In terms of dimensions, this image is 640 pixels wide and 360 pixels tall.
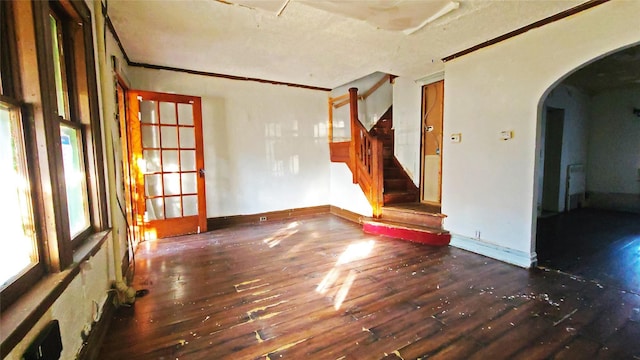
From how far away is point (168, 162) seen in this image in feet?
14.6

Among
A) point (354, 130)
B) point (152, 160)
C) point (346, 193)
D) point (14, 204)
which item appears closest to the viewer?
point (14, 204)

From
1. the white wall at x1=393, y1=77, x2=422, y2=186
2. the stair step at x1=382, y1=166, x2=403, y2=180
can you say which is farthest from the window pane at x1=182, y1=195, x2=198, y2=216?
the white wall at x1=393, y1=77, x2=422, y2=186

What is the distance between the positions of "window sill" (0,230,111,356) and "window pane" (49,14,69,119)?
3.49ft

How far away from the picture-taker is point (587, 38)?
2.56 m

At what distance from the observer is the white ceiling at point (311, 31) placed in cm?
251

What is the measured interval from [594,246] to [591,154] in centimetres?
384

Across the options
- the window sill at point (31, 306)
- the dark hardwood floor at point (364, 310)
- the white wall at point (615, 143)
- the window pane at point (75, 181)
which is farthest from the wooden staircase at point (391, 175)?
the white wall at point (615, 143)

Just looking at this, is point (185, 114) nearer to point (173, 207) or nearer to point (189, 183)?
point (189, 183)

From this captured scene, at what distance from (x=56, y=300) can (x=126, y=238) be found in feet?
6.70

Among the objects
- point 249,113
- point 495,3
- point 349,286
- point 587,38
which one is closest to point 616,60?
point 587,38

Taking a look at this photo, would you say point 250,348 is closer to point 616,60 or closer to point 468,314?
point 468,314

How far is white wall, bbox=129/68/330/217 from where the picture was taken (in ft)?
15.8

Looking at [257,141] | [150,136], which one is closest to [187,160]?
[150,136]

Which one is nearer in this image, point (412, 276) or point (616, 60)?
point (412, 276)
